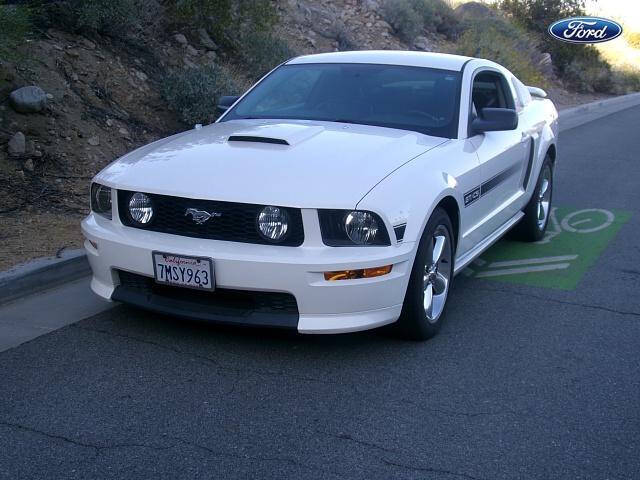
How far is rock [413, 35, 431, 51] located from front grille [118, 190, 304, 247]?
16558 mm

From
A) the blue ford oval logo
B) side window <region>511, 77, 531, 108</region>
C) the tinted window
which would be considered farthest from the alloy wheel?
the blue ford oval logo

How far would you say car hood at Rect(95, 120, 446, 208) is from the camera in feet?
14.4

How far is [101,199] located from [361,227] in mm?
1601

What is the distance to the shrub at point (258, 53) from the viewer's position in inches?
491

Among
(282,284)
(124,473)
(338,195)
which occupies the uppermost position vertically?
(338,195)

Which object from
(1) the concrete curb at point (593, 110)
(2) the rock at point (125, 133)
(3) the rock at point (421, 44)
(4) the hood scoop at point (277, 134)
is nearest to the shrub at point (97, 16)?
(2) the rock at point (125, 133)

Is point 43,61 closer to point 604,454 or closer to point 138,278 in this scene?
point 138,278

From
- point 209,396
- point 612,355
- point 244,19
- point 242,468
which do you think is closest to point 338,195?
point 209,396

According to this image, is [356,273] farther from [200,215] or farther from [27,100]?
[27,100]

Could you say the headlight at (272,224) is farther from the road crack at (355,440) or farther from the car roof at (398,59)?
the car roof at (398,59)

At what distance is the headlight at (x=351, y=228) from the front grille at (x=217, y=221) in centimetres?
13

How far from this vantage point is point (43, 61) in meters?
9.14

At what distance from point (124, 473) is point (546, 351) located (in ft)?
8.56

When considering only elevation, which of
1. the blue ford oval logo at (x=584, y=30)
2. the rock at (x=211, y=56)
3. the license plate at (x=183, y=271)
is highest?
the license plate at (x=183, y=271)
